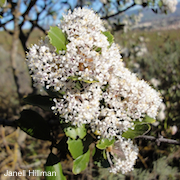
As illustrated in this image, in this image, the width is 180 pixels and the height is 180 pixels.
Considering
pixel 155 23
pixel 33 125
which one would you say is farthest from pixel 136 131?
pixel 155 23

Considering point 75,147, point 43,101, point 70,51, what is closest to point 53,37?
point 70,51

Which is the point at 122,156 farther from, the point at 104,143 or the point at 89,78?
the point at 89,78

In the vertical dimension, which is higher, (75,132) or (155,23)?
(155,23)

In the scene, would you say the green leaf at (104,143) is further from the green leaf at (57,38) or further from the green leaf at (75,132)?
the green leaf at (57,38)

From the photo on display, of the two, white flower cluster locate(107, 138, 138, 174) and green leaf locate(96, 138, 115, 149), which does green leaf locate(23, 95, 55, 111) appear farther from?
white flower cluster locate(107, 138, 138, 174)

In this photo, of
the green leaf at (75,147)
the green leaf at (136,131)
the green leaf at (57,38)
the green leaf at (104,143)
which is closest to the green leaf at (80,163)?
the green leaf at (75,147)

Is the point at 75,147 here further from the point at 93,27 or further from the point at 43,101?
the point at 93,27
